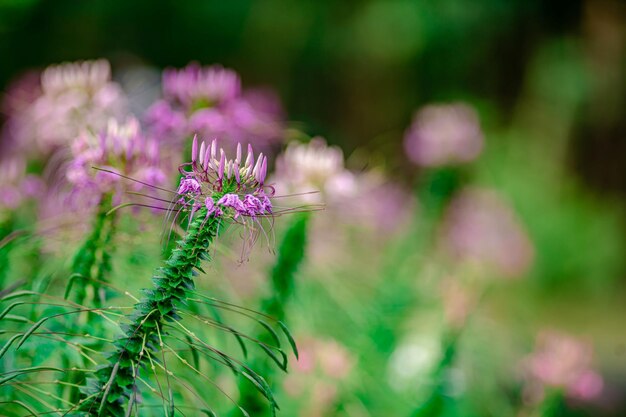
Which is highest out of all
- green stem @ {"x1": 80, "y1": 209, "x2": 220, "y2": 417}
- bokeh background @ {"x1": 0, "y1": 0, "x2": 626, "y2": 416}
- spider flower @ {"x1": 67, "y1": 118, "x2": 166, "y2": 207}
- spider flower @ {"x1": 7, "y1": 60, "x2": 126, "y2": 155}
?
bokeh background @ {"x1": 0, "y1": 0, "x2": 626, "y2": 416}

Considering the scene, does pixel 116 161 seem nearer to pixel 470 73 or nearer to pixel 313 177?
pixel 313 177

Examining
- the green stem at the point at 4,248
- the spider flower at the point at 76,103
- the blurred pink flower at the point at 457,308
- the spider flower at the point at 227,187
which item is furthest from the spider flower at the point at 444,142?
the spider flower at the point at 227,187

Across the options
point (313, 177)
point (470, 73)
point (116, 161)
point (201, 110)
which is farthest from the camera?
point (470, 73)

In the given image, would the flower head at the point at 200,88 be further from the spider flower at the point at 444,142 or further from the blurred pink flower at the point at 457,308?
the spider flower at the point at 444,142

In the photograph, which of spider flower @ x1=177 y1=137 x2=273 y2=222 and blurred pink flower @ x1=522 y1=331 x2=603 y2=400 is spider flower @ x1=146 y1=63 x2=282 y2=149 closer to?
spider flower @ x1=177 y1=137 x2=273 y2=222

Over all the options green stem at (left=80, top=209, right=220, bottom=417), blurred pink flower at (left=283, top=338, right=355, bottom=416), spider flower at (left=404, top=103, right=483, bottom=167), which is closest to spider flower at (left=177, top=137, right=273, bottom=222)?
green stem at (left=80, top=209, right=220, bottom=417)

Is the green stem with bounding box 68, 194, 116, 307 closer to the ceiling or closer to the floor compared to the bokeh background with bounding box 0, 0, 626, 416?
closer to the floor

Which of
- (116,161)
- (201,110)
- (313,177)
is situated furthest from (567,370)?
(116,161)

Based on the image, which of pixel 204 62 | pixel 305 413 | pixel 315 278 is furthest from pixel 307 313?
pixel 204 62
